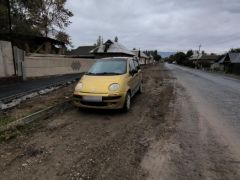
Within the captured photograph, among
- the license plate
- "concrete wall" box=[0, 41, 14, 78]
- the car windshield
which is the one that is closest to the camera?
the license plate

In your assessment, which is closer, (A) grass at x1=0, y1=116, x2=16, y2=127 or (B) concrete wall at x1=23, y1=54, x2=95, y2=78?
(A) grass at x1=0, y1=116, x2=16, y2=127

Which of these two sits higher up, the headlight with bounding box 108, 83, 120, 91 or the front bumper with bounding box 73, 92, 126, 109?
the headlight with bounding box 108, 83, 120, 91

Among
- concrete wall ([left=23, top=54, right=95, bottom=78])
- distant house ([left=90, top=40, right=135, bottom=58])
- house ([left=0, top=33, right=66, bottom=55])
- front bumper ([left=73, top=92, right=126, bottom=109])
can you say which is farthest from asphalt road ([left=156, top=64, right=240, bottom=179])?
distant house ([left=90, top=40, right=135, bottom=58])

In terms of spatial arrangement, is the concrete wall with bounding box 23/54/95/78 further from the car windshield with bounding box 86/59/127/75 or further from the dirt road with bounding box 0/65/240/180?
the dirt road with bounding box 0/65/240/180

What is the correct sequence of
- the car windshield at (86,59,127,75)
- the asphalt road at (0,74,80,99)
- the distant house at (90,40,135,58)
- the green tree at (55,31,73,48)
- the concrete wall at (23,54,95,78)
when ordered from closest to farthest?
the car windshield at (86,59,127,75)
the asphalt road at (0,74,80,99)
the concrete wall at (23,54,95,78)
the green tree at (55,31,73,48)
the distant house at (90,40,135,58)

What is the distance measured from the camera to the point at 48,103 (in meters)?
7.75

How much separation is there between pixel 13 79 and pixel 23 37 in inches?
363

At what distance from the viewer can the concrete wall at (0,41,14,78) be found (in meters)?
11.6

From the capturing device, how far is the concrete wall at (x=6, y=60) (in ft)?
38.0

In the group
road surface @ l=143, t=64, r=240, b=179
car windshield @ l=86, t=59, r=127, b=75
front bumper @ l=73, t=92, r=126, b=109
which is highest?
car windshield @ l=86, t=59, r=127, b=75

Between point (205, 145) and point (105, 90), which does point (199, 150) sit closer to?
point (205, 145)

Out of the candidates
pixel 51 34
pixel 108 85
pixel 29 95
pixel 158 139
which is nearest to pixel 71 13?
pixel 51 34

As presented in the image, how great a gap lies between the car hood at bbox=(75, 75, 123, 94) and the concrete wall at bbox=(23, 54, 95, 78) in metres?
8.32

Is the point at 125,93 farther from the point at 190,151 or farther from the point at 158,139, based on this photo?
the point at 190,151
